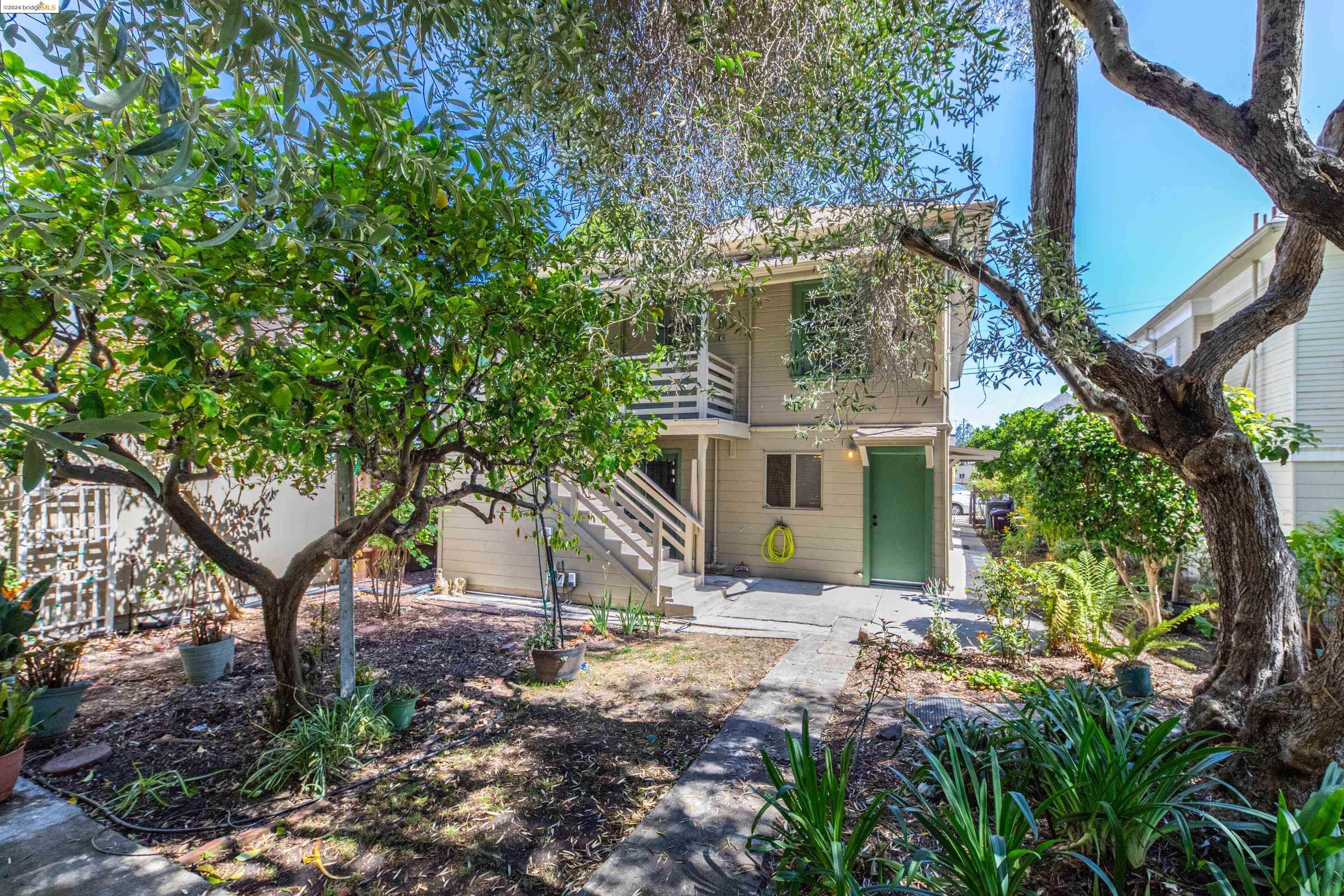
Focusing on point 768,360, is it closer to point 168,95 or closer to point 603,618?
point 603,618

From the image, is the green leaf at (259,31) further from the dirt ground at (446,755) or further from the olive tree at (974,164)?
the dirt ground at (446,755)

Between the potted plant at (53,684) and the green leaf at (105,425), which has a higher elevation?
the green leaf at (105,425)

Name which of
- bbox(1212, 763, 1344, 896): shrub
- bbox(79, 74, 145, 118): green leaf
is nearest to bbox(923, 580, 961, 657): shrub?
bbox(1212, 763, 1344, 896): shrub

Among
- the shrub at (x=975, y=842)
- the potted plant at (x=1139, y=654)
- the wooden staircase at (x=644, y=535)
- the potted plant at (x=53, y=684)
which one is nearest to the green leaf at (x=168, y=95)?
the shrub at (x=975, y=842)

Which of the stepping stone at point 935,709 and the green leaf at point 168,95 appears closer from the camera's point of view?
the green leaf at point 168,95

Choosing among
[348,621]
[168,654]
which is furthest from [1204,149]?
[168,654]

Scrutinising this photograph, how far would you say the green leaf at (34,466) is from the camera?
2.84 feet

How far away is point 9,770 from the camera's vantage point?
125 inches

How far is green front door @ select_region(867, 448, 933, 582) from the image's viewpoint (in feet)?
31.0

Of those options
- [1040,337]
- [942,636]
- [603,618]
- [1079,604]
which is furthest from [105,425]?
[1079,604]

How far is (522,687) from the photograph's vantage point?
5004 mm

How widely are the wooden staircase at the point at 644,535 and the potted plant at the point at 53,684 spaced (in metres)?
4.42

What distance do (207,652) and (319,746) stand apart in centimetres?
237

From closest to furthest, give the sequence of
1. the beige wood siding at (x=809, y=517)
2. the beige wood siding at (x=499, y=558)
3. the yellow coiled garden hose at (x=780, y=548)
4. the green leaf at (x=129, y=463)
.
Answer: the green leaf at (x=129, y=463) → the beige wood siding at (x=499, y=558) → the beige wood siding at (x=809, y=517) → the yellow coiled garden hose at (x=780, y=548)
